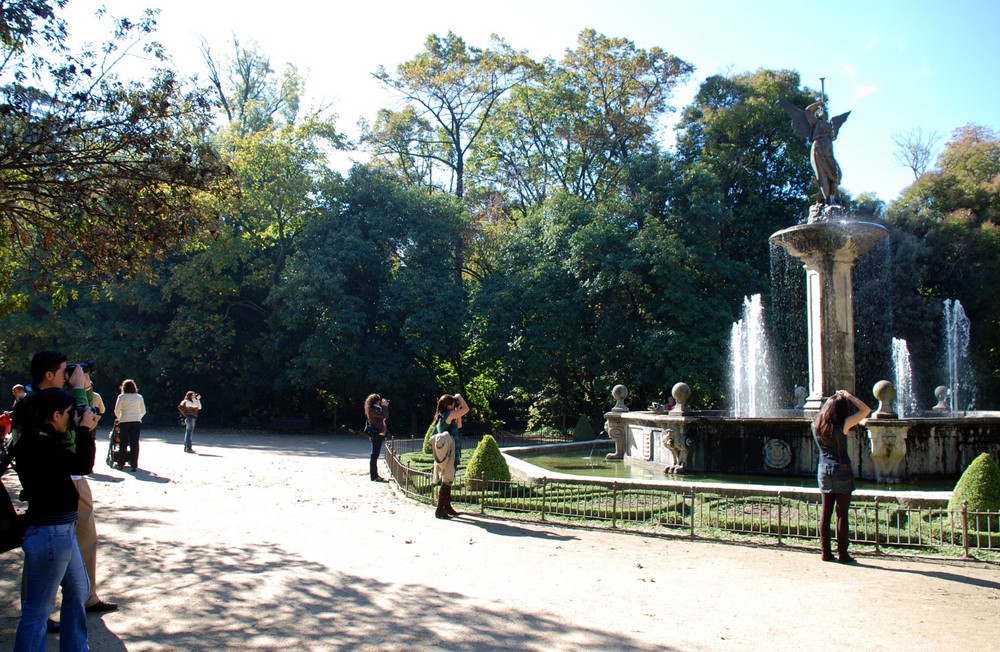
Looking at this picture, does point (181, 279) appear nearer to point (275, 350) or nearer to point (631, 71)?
point (275, 350)

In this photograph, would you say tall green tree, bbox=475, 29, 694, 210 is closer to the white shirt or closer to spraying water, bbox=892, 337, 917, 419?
spraying water, bbox=892, 337, 917, 419

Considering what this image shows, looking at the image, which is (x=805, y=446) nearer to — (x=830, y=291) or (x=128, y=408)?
(x=830, y=291)

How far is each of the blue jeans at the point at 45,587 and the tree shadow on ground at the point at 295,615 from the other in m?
0.71

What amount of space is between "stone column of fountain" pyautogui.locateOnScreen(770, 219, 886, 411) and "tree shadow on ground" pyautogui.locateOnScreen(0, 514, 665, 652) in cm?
1075

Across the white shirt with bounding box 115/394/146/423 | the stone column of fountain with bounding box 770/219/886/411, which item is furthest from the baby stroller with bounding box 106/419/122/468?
the stone column of fountain with bounding box 770/219/886/411

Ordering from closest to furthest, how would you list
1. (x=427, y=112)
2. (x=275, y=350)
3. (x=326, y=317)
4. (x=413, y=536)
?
1. (x=413, y=536)
2. (x=326, y=317)
3. (x=275, y=350)
4. (x=427, y=112)

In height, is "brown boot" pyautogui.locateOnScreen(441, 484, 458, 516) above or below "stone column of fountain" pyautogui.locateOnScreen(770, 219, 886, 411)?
below

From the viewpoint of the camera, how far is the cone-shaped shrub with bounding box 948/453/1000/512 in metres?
8.10

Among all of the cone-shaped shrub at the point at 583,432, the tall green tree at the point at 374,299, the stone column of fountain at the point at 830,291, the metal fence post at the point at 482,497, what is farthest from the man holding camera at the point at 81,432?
the tall green tree at the point at 374,299

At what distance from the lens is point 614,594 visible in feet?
20.6

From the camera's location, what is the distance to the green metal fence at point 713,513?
7.98 m

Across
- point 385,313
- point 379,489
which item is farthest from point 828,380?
point 385,313

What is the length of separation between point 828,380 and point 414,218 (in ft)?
64.1

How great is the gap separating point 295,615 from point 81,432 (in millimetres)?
2127
